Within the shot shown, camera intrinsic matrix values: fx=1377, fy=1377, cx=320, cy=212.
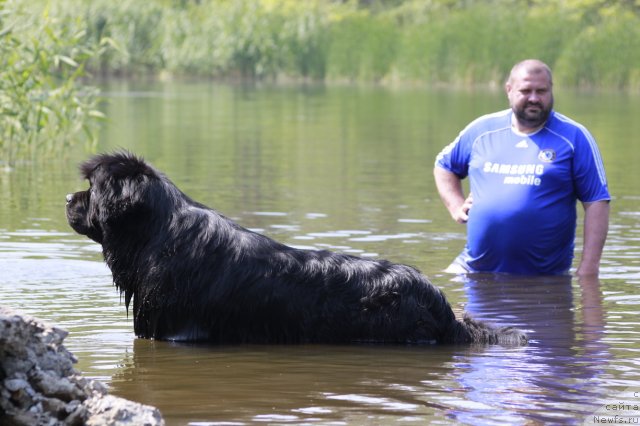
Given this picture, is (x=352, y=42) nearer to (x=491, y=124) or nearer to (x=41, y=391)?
(x=491, y=124)

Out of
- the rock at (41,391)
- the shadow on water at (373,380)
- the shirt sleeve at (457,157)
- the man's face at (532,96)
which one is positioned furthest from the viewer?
the shirt sleeve at (457,157)

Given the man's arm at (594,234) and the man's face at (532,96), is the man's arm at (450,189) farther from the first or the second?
the man's arm at (594,234)

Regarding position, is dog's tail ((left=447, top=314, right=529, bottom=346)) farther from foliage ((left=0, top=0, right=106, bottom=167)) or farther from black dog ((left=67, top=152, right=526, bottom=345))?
foliage ((left=0, top=0, right=106, bottom=167))

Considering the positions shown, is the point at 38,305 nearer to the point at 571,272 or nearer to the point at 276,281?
the point at 276,281

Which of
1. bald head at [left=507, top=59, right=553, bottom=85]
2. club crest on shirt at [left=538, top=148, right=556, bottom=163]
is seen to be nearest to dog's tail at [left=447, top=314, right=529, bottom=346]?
club crest on shirt at [left=538, top=148, right=556, bottom=163]

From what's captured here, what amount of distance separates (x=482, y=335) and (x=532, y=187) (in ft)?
7.49

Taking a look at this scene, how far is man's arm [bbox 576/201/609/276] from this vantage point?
902 centimetres

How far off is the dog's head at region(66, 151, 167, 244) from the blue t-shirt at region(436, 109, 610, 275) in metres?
2.88

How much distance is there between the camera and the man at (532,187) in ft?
29.7

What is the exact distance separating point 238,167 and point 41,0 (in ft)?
86.3

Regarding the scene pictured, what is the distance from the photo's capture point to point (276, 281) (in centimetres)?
694

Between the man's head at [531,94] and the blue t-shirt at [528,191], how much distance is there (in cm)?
15

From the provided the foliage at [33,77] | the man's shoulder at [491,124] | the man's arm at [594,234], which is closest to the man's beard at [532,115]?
the man's shoulder at [491,124]

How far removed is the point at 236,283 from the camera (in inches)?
274
